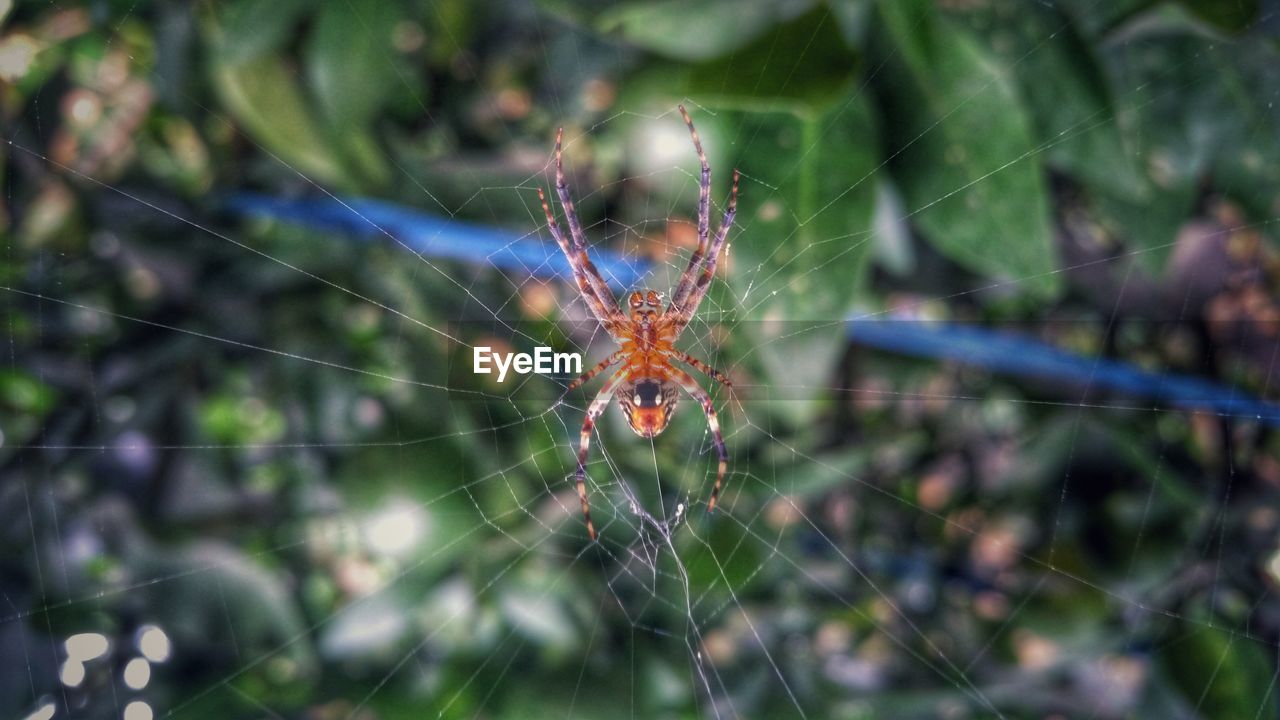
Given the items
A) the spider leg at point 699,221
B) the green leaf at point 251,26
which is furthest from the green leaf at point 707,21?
the green leaf at point 251,26

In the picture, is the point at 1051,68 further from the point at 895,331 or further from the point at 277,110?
the point at 277,110

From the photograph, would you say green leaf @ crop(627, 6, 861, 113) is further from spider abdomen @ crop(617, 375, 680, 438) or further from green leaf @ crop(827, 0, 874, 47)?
spider abdomen @ crop(617, 375, 680, 438)

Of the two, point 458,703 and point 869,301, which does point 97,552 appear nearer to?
point 458,703

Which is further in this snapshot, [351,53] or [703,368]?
[703,368]

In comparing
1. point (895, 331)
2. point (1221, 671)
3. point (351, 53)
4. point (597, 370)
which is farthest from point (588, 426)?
point (1221, 671)

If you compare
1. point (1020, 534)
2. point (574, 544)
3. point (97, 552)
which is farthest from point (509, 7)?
point (1020, 534)

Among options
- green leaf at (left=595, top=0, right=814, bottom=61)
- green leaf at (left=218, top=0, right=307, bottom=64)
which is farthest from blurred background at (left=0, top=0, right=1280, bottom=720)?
green leaf at (left=595, top=0, right=814, bottom=61)
